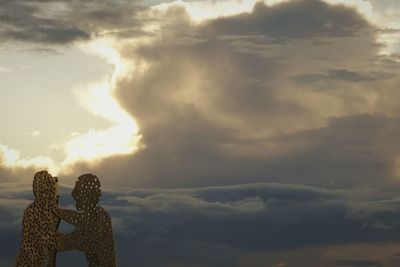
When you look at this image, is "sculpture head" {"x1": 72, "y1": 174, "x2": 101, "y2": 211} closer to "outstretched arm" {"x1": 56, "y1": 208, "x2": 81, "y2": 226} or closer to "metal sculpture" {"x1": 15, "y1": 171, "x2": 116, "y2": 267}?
"metal sculpture" {"x1": 15, "y1": 171, "x2": 116, "y2": 267}

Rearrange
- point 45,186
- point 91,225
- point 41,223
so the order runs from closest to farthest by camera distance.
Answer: point 91,225 < point 45,186 < point 41,223

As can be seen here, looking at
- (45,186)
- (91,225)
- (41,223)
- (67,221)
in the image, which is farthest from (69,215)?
(45,186)

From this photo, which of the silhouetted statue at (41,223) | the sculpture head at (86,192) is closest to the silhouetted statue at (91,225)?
the sculpture head at (86,192)

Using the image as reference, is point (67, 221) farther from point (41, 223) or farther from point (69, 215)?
point (41, 223)

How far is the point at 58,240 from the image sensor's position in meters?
28.4

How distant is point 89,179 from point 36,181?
1504 millimetres

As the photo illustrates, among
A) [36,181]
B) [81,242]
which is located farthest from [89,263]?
[36,181]

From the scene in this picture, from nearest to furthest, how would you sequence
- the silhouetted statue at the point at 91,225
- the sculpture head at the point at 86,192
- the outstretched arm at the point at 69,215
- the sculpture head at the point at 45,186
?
the silhouetted statue at the point at 91,225
the sculpture head at the point at 86,192
the outstretched arm at the point at 69,215
the sculpture head at the point at 45,186

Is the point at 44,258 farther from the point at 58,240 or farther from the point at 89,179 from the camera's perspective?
the point at 89,179

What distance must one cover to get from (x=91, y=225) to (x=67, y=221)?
79 cm

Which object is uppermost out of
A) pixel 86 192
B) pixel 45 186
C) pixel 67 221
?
pixel 45 186

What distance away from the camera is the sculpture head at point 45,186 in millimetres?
28312

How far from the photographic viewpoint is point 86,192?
2783cm

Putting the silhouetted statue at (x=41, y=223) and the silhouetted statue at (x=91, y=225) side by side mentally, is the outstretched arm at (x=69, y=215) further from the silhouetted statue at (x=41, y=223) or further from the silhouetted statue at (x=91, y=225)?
the silhouetted statue at (x=41, y=223)
